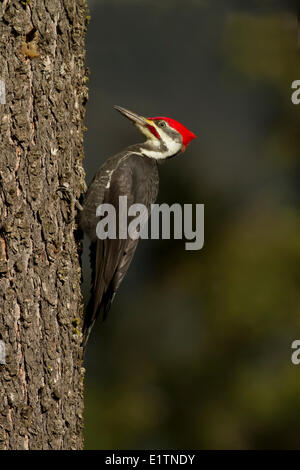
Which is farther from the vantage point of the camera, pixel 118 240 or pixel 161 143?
pixel 161 143

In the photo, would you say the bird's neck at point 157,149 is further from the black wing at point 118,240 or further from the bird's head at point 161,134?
the black wing at point 118,240

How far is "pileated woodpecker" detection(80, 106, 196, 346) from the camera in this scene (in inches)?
127

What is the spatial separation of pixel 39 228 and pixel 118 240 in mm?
797

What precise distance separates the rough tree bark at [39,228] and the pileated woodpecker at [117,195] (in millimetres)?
301

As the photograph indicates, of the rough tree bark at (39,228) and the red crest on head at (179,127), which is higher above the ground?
the red crest on head at (179,127)

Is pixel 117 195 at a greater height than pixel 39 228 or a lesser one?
greater

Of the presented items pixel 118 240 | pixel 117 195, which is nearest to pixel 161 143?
pixel 117 195

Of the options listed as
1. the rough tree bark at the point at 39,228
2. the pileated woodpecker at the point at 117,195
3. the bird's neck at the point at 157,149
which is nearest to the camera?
the rough tree bark at the point at 39,228

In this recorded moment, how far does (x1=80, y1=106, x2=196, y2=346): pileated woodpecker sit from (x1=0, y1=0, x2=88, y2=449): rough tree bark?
301mm

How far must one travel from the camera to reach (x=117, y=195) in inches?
A: 137

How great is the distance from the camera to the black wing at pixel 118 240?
3314 millimetres

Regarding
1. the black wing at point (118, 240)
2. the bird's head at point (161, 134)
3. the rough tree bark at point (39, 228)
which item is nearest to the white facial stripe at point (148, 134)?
the bird's head at point (161, 134)

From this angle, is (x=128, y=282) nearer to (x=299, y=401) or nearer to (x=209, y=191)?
(x=209, y=191)

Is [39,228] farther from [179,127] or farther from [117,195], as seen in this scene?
[179,127]
